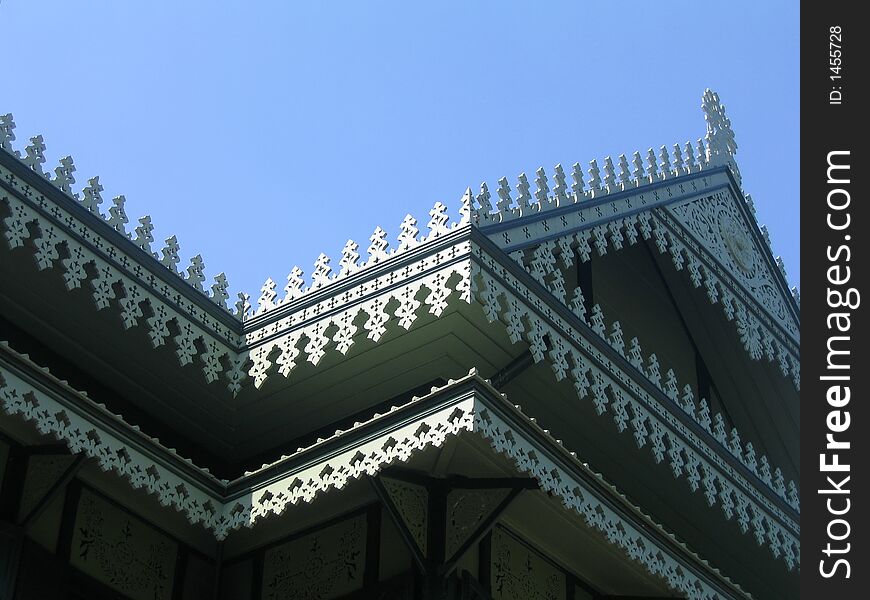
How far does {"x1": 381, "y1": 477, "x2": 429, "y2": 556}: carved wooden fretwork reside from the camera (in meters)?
13.5

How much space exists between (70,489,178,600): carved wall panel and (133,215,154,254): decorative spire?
213cm

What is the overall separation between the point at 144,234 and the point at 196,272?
663mm

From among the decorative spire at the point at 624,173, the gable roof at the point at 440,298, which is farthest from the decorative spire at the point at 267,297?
the decorative spire at the point at 624,173

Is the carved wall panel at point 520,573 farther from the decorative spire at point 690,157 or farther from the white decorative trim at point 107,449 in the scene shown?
the decorative spire at point 690,157

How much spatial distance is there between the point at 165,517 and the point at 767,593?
24.2ft

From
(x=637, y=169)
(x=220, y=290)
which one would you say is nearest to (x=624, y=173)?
(x=637, y=169)

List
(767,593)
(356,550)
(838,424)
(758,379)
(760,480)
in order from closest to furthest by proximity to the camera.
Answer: (838,424) < (356,550) < (760,480) < (767,593) < (758,379)

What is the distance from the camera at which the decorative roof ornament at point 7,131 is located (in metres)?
13.8

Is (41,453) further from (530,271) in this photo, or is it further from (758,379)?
(758,379)

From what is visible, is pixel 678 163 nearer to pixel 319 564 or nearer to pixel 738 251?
pixel 738 251

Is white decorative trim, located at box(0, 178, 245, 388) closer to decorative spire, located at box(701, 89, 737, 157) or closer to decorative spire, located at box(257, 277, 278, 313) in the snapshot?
decorative spire, located at box(257, 277, 278, 313)

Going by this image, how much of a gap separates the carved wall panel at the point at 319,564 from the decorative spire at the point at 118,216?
9.80ft

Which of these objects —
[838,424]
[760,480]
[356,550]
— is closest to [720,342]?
[760,480]

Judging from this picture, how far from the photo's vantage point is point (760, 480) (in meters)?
17.5
